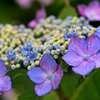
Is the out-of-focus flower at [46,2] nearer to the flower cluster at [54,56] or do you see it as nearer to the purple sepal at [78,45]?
the flower cluster at [54,56]

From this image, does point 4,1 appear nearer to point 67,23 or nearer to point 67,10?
point 67,10

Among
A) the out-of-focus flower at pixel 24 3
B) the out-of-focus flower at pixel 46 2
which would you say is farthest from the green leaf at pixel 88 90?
the out-of-focus flower at pixel 24 3

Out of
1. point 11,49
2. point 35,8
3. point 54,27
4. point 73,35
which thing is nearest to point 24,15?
point 35,8

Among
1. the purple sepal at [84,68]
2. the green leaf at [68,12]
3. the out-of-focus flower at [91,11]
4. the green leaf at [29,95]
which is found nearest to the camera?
the purple sepal at [84,68]

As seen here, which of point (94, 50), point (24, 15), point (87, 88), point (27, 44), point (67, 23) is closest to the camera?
point (94, 50)

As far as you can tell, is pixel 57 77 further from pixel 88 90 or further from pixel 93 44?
pixel 88 90

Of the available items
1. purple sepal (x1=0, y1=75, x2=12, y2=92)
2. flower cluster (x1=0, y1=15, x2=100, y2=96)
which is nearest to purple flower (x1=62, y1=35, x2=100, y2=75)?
flower cluster (x1=0, y1=15, x2=100, y2=96)
